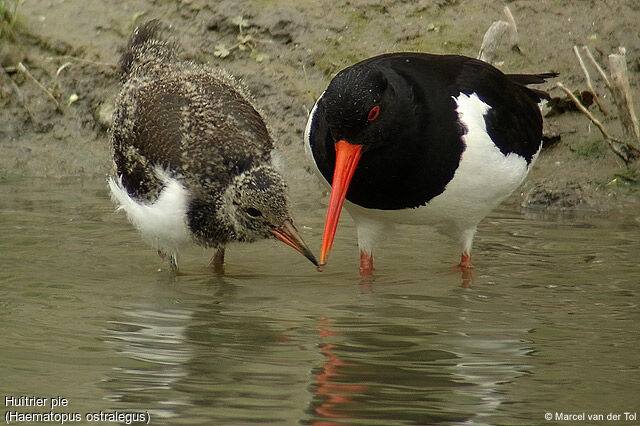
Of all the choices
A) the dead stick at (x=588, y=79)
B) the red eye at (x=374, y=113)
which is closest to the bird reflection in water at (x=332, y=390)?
the red eye at (x=374, y=113)

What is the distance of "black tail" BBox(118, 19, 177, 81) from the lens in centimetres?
637

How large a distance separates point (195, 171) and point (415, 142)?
3.90 ft

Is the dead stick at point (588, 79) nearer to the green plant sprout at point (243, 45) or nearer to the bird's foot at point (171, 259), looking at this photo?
the green plant sprout at point (243, 45)

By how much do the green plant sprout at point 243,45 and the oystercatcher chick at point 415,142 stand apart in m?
3.16

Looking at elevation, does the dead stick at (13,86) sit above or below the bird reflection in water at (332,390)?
above

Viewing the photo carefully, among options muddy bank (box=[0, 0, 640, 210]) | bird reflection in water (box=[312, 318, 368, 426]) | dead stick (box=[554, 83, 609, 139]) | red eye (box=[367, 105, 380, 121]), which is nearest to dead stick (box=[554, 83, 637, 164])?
dead stick (box=[554, 83, 609, 139])

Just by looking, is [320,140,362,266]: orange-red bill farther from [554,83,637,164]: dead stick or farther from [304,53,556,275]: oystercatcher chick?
[554,83,637,164]: dead stick

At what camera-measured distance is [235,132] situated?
575 cm

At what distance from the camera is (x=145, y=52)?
6418 mm

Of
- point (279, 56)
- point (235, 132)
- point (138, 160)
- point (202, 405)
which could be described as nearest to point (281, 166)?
point (235, 132)

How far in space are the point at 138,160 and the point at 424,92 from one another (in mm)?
1615

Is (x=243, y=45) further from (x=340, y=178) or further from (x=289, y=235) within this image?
(x=340, y=178)

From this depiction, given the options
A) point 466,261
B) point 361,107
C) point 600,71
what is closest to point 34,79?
point 466,261

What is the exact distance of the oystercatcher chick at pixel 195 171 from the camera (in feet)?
18.2
